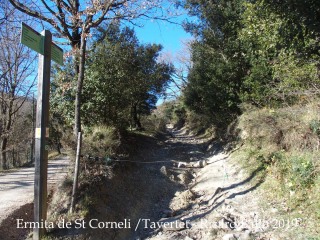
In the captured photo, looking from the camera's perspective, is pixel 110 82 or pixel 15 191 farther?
pixel 110 82

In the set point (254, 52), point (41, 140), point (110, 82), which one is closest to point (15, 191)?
point (41, 140)

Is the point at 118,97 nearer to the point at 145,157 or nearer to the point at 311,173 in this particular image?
the point at 145,157

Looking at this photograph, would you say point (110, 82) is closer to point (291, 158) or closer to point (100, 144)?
point (100, 144)

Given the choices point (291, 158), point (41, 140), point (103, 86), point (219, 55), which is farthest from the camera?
point (219, 55)

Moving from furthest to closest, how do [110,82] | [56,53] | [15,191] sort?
A: 1. [110,82]
2. [15,191]
3. [56,53]

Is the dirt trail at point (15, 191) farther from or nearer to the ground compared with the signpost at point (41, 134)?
nearer to the ground

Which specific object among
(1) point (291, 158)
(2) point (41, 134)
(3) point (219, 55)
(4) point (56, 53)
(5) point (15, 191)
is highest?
(3) point (219, 55)

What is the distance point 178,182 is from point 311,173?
446 cm

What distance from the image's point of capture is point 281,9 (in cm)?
598

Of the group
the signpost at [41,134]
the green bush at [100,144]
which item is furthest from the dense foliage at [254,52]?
the green bush at [100,144]

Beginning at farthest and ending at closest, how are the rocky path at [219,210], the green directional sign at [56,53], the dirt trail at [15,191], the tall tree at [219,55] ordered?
the tall tree at [219,55], the dirt trail at [15,191], the rocky path at [219,210], the green directional sign at [56,53]

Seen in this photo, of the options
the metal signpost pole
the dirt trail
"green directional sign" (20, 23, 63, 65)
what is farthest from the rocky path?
"green directional sign" (20, 23, 63, 65)

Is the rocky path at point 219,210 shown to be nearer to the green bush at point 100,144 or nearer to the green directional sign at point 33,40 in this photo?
the green bush at point 100,144

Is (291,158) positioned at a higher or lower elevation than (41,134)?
lower
